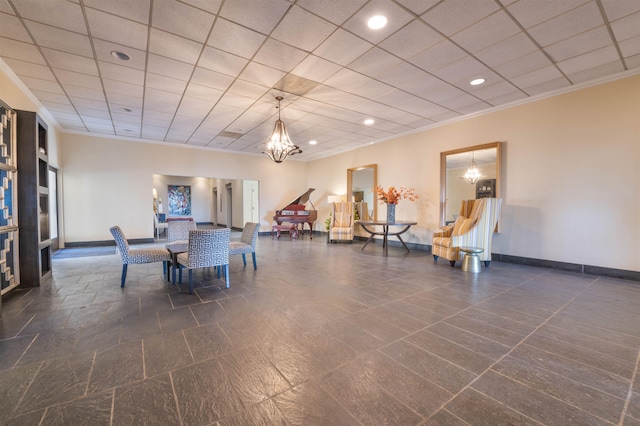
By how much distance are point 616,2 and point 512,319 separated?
311 cm

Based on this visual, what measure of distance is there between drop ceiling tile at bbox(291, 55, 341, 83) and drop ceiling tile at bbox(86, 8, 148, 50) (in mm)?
1769

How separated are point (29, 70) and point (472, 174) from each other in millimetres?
8827

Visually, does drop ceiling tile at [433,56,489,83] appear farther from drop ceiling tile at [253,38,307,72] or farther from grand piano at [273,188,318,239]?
grand piano at [273,188,318,239]

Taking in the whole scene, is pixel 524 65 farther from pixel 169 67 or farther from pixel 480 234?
pixel 169 67

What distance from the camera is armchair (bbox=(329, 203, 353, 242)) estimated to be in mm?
7555

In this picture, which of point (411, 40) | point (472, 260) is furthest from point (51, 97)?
point (472, 260)

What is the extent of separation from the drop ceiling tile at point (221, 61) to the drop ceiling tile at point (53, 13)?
1.15m

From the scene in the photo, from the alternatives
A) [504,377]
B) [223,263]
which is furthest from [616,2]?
[223,263]

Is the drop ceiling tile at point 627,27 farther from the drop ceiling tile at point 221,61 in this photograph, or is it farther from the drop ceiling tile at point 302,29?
the drop ceiling tile at point 221,61

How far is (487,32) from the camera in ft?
9.34

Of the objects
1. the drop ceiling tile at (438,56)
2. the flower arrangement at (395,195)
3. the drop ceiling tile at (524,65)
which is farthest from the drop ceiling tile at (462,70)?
the flower arrangement at (395,195)

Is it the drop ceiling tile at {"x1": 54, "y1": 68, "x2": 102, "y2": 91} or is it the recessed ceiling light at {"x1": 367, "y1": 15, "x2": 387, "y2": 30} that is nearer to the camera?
the recessed ceiling light at {"x1": 367, "y1": 15, "x2": 387, "y2": 30}

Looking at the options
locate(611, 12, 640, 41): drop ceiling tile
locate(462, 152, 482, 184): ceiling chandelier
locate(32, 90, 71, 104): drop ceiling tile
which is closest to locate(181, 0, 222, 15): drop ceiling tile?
locate(32, 90, 71, 104): drop ceiling tile

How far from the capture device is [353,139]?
7.42m
